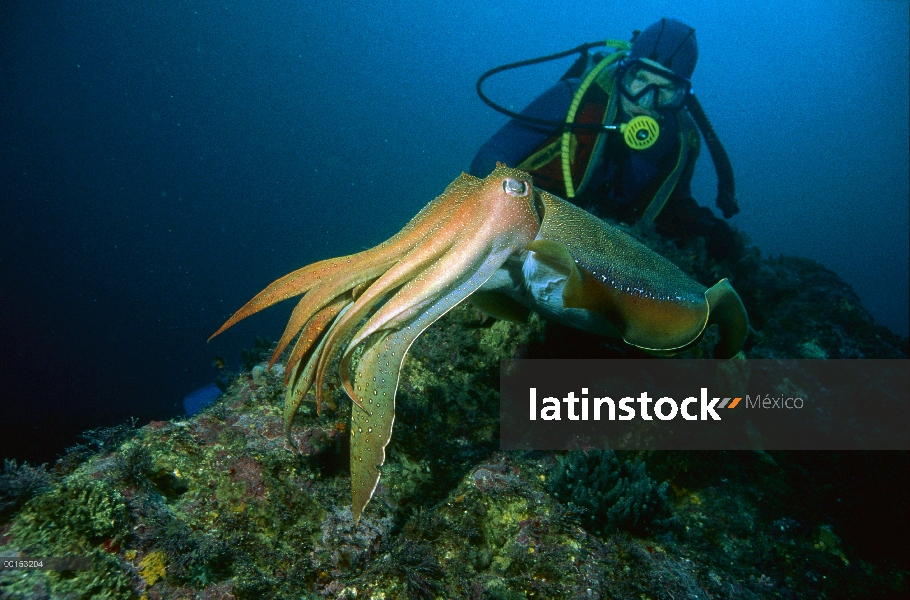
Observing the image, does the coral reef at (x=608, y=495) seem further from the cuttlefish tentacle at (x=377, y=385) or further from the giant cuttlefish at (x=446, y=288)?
the cuttlefish tentacle at (x=377, y=385)

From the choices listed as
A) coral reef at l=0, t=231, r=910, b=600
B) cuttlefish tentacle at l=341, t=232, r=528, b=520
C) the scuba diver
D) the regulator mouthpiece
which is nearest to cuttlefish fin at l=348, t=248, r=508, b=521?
cuttlefish tentacle at l=341, t=232, r=528, b=520

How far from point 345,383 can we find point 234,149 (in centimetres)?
10443

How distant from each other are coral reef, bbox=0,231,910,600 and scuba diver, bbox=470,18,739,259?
278 cm

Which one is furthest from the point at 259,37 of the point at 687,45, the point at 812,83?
the point at 812,83

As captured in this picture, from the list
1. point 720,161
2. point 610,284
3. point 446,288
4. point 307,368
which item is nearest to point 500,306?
point 610,284

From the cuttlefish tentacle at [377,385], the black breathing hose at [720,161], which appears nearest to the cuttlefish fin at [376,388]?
the cuttlefish tentacle at [377,385]

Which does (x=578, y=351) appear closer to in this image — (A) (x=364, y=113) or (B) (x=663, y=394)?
(B) (x=663, y=394)

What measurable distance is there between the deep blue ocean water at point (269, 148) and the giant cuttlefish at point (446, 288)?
4.89m

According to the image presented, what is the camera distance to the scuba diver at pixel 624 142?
5.30m

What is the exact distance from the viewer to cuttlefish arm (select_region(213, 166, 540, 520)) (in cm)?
178

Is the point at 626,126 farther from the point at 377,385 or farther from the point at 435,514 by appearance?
the point at 435,514

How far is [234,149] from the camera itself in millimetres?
88250

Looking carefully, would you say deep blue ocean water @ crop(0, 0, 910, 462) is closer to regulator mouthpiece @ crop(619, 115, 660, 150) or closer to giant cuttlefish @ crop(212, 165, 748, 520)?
giant cuttlefish @ crop(212, 165, 748, 520)

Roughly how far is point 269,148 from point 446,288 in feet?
360
